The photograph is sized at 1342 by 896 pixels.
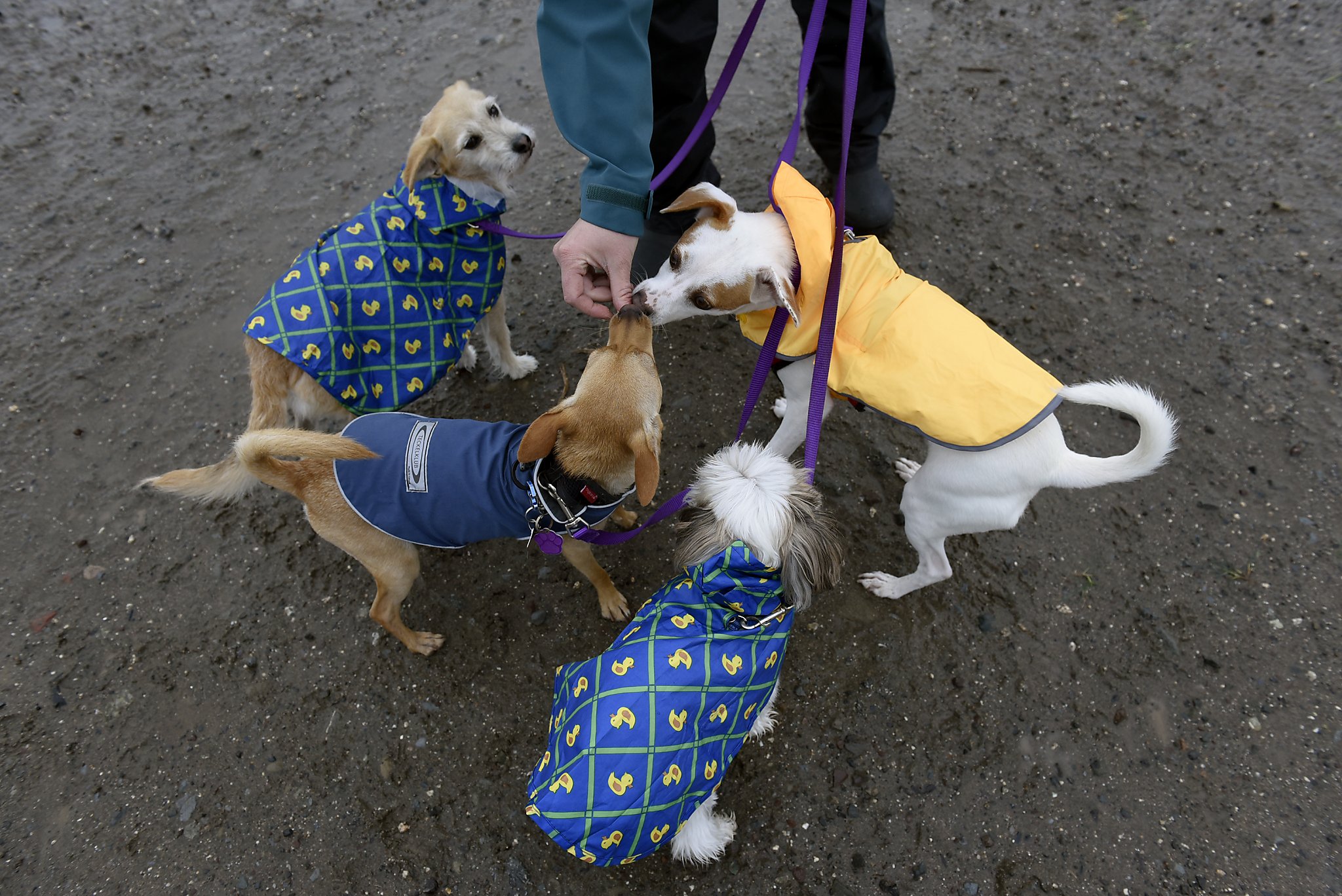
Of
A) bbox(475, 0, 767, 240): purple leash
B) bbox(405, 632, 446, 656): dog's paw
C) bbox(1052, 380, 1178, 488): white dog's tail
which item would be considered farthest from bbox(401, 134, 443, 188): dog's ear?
bbox(1052, 380, 1178, 488): white dog's tail

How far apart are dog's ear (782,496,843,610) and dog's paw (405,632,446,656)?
1.95 metres

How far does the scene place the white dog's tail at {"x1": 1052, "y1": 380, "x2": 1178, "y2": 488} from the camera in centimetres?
204

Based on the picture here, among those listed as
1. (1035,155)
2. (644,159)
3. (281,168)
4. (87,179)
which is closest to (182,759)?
(644,159)

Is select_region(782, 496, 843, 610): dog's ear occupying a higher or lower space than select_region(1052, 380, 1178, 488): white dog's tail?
lower

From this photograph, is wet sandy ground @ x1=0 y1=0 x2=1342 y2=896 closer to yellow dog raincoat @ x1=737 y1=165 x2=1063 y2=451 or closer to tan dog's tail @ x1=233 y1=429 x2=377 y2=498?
yellow dog raincoat @ x1=737 y1=165 x2=1063 y2=451

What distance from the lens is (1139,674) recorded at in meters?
2.95

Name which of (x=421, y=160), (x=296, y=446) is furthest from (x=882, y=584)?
(x=421, y=160)

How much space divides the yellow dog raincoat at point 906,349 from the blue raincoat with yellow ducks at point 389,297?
172 centimetres

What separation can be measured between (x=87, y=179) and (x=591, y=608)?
561 cm

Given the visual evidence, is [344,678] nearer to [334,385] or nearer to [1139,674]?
[334,385]

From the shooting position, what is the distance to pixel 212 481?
98.0 inches

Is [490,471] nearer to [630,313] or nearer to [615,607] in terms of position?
[630,313]

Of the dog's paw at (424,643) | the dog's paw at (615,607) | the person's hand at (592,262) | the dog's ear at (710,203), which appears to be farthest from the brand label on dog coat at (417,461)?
the dog's ear at (710,203)

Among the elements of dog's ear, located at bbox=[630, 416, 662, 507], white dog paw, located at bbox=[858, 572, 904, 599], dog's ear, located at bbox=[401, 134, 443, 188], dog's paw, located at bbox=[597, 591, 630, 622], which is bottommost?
dog's paw, located at bbox=[597, 591, 630, 622]
